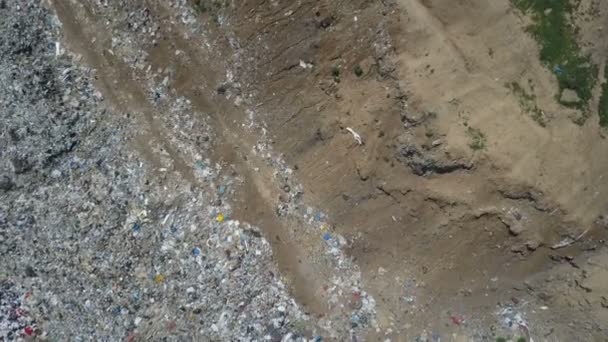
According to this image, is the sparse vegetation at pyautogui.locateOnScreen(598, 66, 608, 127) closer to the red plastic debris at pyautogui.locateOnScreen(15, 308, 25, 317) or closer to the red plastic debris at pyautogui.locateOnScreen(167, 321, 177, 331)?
the red plastic debris at pyautogui.locateOnScreen(167, 321, 177, 331)

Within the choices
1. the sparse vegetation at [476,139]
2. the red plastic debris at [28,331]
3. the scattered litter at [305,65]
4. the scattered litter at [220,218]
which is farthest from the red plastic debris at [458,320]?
the red plastic debris at [28,331]

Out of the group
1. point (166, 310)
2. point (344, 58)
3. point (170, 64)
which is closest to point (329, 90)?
point (344, 58)

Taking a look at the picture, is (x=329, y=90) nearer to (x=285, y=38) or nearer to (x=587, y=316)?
(x=285, y=38)

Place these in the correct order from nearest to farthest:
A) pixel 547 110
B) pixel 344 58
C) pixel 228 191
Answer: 1. pixel 547 110
2. pixel 344 58
3. pixel 228 191

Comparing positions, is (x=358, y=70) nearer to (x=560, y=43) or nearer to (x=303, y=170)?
(x=303, y=170)

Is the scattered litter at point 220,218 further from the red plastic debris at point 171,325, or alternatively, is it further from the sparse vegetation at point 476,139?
the sparse vegetation at point 476,139

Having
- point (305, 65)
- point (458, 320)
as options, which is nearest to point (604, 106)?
point (458, 320)
